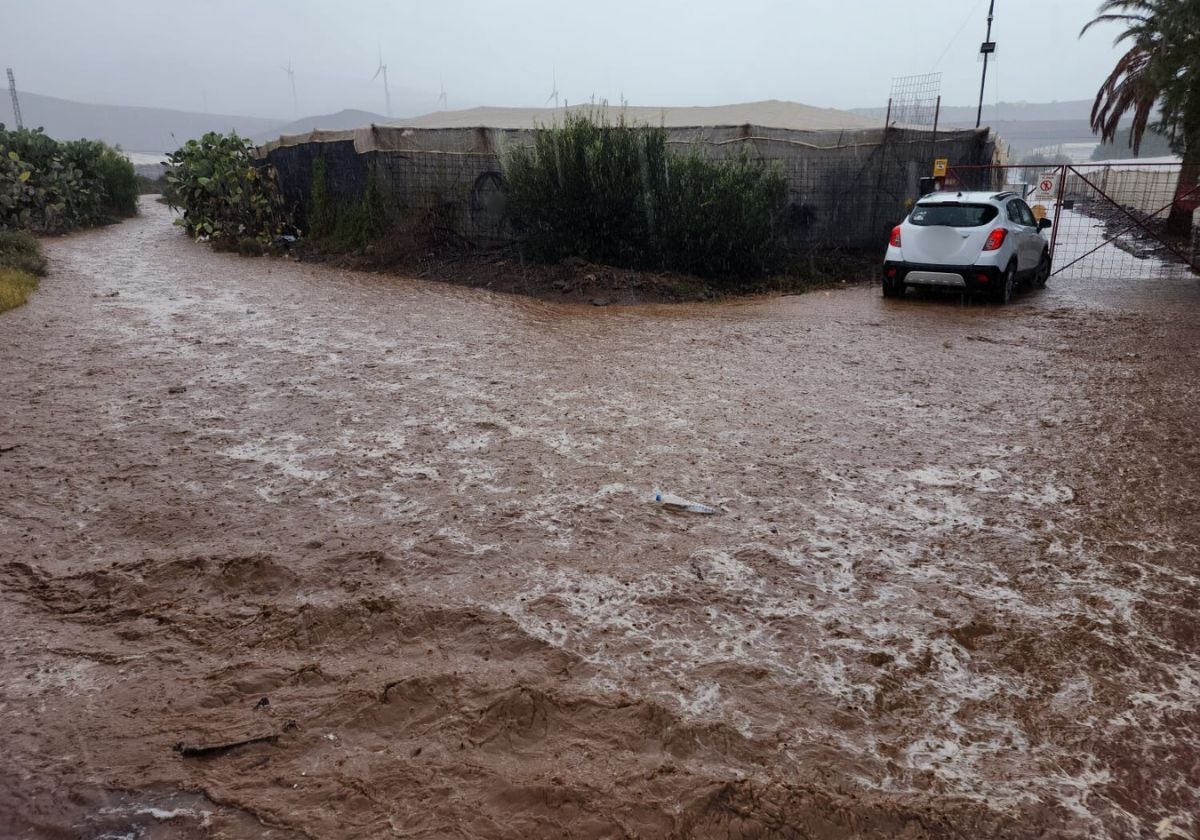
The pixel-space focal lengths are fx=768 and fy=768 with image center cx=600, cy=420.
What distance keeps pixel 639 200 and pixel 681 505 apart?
9.62 metres

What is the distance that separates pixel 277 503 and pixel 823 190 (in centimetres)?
1310

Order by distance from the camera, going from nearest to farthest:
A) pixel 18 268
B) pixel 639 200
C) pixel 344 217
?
pixel 18 268 < pixel 639 200 < pixel 344 217

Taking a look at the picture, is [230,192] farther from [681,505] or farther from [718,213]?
[681,505]

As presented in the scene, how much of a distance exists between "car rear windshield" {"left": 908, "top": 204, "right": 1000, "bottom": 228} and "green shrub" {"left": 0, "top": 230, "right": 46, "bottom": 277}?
47.5ft

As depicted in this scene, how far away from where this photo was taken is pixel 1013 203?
1171cm

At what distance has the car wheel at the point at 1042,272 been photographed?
12995 mm

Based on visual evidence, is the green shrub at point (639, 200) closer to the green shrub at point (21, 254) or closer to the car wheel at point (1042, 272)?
the car wheel at point (1042, 272)

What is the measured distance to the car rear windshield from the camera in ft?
36.0

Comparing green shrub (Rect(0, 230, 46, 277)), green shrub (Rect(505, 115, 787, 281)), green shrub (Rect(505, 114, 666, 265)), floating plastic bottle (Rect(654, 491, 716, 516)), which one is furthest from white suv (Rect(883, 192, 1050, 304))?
green shrub (Rect(0, 230, 46, 277))

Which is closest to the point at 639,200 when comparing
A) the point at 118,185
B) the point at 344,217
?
the point at 344,217

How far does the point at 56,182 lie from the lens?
21016 mm

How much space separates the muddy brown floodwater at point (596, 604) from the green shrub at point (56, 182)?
15724 millimetres

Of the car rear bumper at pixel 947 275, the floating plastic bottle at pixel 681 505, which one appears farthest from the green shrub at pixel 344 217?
the floating plastic bottle at pixel 681 505

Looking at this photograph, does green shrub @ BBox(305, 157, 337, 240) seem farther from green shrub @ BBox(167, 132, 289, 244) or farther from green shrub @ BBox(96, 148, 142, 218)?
green shrub @ BBox(96, 148, 142, 218)
